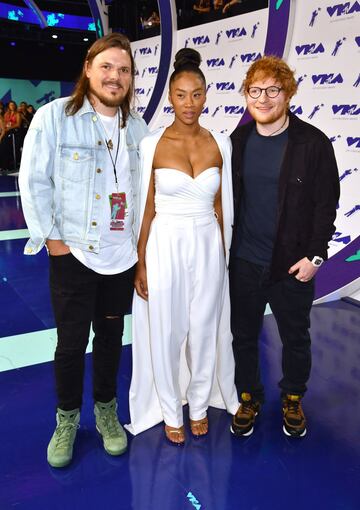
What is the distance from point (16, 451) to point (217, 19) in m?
6.18

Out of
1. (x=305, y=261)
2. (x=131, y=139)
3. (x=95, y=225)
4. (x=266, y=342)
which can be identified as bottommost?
(x=266, y=342)

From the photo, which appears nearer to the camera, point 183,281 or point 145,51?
point 183,281

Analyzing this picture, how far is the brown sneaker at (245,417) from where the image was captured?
7.63 ft

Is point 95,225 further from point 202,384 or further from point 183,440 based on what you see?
point 183,440

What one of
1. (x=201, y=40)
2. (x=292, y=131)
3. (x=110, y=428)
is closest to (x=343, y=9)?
(x=201, y=40)

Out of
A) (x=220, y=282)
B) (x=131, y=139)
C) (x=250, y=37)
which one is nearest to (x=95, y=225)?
(x=131, y=139)

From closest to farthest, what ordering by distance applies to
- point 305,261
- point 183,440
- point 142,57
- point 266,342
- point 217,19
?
1. point 305,261
2. point 183,440
3. point 266,342
4. point 217,19
5. point 142,57

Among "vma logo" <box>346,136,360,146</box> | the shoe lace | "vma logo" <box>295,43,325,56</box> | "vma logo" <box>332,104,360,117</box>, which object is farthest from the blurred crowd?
the shoe lace

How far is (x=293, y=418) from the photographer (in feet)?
7.64

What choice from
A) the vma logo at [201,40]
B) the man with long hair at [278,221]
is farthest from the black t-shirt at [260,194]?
the vma logo at [201,40]

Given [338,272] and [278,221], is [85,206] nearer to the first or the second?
[278,221]

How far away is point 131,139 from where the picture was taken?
2.03m

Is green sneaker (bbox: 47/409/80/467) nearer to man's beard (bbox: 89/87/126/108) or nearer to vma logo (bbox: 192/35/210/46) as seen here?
man's beard (bbox: 89/87/126/108)

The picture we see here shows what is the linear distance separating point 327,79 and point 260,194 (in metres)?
3.12
